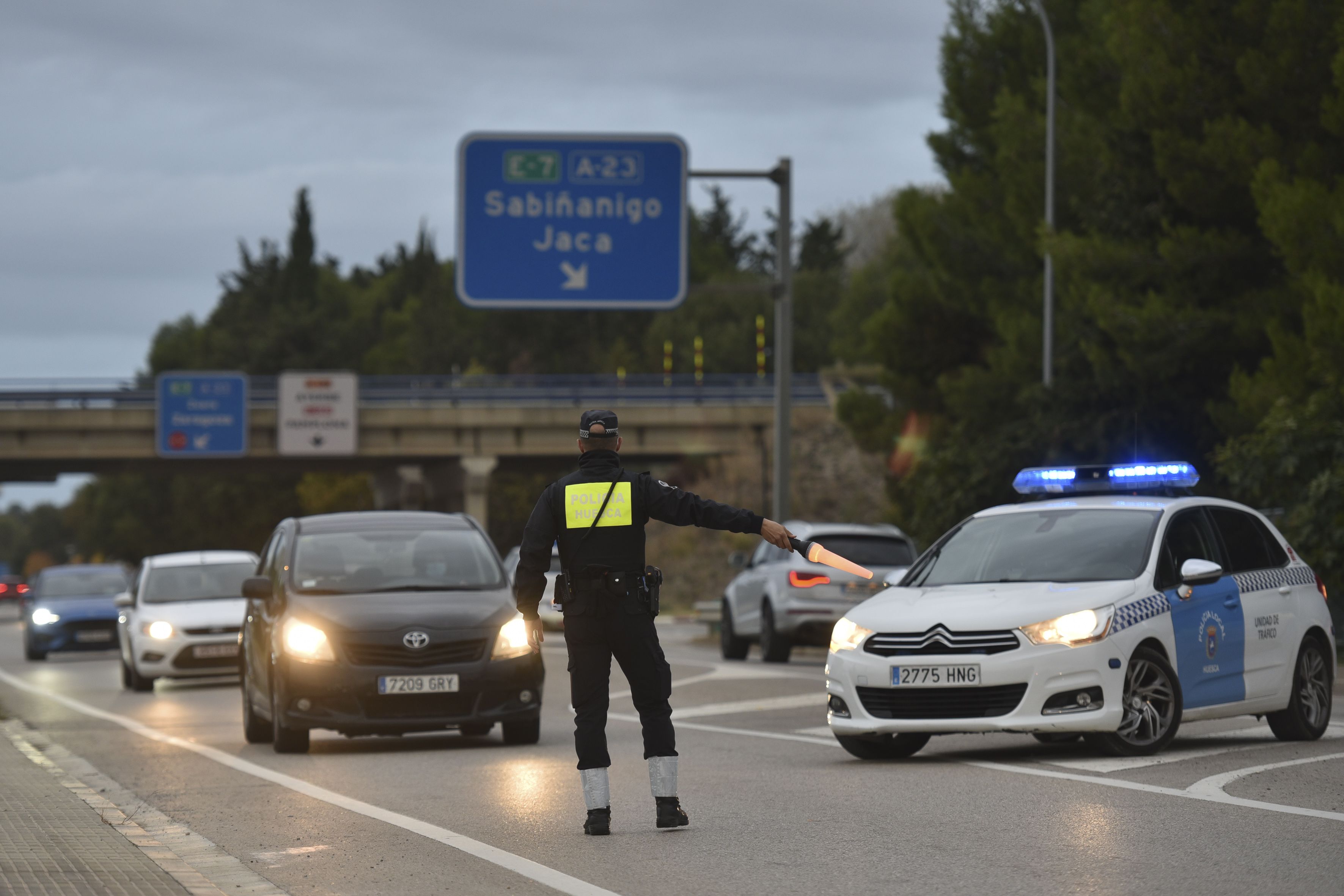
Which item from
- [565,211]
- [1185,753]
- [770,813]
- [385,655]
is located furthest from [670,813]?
[565,211]

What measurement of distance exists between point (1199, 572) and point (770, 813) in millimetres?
3541

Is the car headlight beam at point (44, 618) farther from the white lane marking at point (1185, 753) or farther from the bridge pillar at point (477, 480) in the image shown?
the bridge pillar at point (477, 480)

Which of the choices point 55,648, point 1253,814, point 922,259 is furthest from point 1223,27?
point 1253,814

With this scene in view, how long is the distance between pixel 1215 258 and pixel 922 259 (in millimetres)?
13933

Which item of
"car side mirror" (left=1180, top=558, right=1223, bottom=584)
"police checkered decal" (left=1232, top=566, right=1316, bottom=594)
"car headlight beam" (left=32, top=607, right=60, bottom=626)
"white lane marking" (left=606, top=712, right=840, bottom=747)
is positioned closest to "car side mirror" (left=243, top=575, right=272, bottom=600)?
"white lane marking" (left=606, top=712, right=840, bottom=747)

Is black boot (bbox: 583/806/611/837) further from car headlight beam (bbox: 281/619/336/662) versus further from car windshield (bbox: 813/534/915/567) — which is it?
car windshield (bbox: 813/534/915/567)

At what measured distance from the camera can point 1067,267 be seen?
32719 mm

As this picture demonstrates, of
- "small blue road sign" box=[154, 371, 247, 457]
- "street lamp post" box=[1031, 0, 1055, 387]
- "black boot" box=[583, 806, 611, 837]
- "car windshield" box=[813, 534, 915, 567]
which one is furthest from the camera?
"small blue road sign" box=[154, 371, 247, 457]

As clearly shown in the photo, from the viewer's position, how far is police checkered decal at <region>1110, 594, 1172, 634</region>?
11602 mm

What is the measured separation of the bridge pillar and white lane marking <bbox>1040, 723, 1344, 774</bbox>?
52058 millimetres

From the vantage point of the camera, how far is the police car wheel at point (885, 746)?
12305mm

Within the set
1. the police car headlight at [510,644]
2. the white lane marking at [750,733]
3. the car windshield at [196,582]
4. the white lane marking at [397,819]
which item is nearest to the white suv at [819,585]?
the car windshield at [196,582]

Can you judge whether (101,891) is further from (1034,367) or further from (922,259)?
(922,259)

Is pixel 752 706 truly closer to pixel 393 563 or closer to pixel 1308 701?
pixel 393 563
